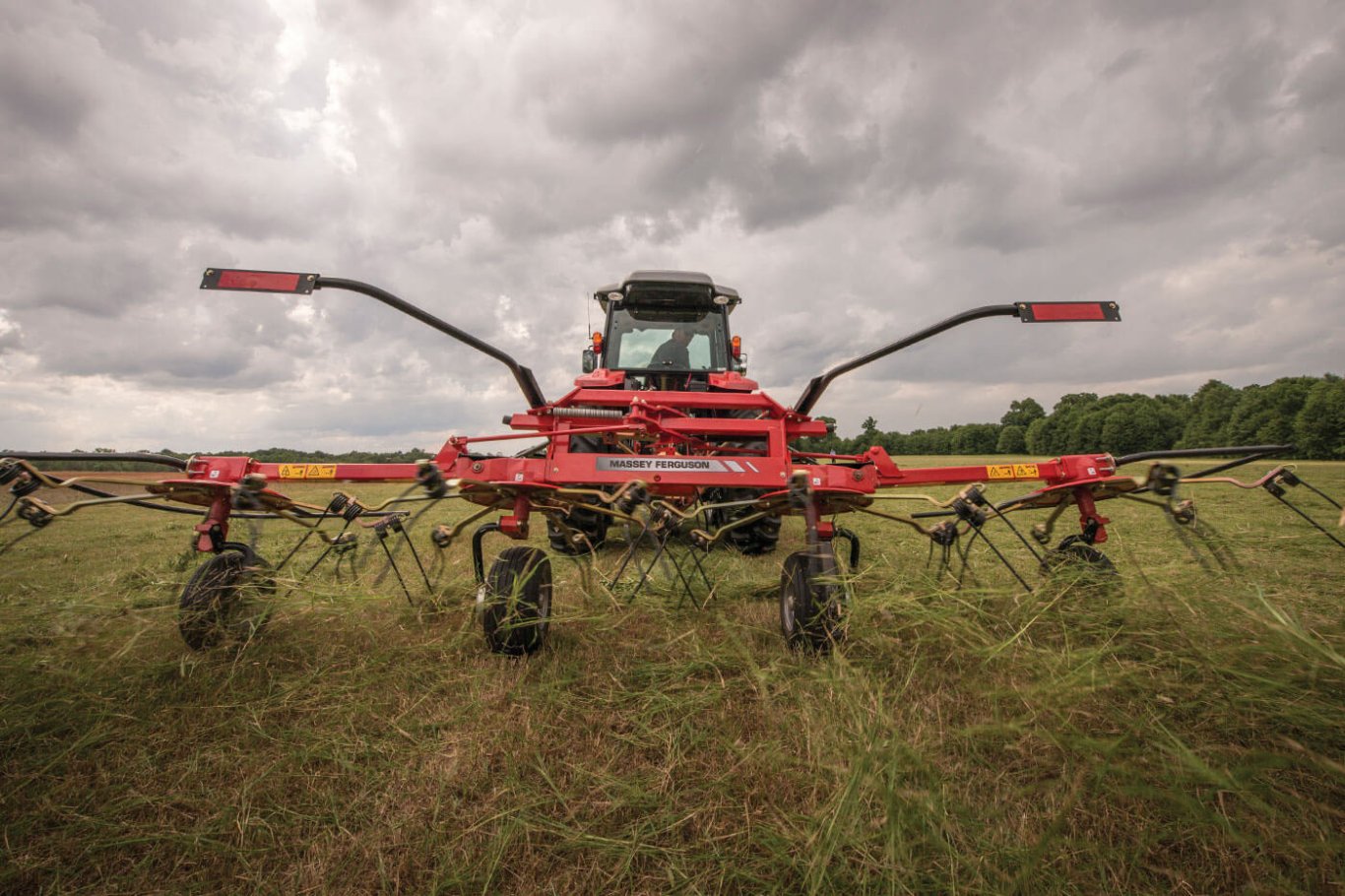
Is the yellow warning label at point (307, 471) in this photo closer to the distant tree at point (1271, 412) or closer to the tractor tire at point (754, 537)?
the tractor tire at point (754, 537)

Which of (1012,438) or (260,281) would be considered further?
(1012,438)

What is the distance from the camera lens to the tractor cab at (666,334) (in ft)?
19.1

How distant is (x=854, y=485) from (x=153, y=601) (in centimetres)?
282

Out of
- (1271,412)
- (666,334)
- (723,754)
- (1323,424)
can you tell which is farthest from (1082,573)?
(1271,412)

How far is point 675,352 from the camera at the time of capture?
6.03 metres

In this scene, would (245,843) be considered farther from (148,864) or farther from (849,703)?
(849,703)

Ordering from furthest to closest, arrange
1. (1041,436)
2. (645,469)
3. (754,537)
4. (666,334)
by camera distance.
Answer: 1. (1041,436)
2. (666,334)
3. (754,537)
4. (645,469)

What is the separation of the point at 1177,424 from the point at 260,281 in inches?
2150

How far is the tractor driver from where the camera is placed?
19.6 feet

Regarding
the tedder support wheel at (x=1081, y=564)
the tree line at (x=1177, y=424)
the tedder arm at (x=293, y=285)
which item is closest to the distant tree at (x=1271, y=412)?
the tree line at (x=1177, y=424)

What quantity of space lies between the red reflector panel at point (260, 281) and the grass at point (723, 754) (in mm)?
1535

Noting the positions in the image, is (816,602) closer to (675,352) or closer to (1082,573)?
(1082,573)

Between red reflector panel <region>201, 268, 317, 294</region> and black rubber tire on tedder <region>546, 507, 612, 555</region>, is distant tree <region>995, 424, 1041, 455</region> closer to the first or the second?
black rubber tire on tedder <region>546, 507, 612, 555</region>

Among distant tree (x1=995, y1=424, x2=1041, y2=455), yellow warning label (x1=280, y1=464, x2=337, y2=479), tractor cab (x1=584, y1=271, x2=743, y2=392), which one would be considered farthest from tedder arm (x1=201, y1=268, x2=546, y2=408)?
distant tree (x1=995, y1=424, x2=1041, y2=455)
